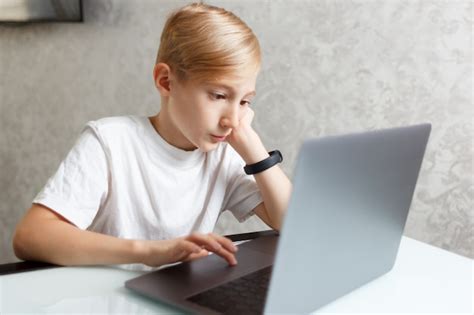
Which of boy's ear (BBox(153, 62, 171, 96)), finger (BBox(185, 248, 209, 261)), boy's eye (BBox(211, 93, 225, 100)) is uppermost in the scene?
boy's ear (BBox(153, 62, 171, 96))

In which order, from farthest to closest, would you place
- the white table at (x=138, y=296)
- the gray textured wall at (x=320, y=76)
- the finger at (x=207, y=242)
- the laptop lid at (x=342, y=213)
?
the gray textured wall at (x=320, y=76)
the finger at (x=207, y=242)
the white table at (x=138, y=296)
the laptop lid at (x=342, y=213)

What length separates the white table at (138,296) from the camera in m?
0.73

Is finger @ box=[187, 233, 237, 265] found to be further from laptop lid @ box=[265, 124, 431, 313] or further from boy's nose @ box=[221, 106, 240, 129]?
boy's nose @ box=[221, 106, 240, 129]

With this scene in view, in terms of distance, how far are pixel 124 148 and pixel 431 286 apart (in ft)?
1.94

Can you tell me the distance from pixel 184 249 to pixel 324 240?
250mm

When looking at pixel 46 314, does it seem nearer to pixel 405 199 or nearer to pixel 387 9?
pixel 405 199

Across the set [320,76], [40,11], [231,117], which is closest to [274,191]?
[231,117]

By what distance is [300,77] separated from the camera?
1.79 m

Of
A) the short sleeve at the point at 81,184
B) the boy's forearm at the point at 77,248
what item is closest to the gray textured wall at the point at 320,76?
the short sleeve at the point at 81,184

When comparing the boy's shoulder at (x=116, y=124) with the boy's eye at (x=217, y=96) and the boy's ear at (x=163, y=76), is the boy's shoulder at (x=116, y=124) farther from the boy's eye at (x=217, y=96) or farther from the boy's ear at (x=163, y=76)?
the boy's eye at (x=217, y=96)

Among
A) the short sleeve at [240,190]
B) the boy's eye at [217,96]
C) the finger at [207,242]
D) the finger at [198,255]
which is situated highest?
the boy's eye at [217,96]

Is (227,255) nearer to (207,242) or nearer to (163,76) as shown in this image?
(207,242)

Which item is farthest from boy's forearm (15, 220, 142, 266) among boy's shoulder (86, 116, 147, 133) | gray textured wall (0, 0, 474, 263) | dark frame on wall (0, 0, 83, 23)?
dark frame on wall (0, 0, 83, 23)

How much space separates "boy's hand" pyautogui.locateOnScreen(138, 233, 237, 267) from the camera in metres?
0.84
